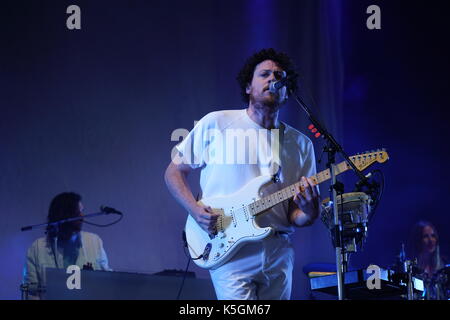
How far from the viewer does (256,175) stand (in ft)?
10.3

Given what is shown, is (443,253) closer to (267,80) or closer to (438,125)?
(438,125)

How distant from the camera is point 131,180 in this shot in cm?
468

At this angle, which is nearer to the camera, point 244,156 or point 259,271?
point 259,271

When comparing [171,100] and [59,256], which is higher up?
[171,100]

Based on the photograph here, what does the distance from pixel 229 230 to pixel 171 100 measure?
2039 mm

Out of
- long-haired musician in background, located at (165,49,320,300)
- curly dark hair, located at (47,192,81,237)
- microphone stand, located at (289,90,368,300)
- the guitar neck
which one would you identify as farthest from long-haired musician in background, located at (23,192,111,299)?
microphone stand, located at (289,90,368,300)

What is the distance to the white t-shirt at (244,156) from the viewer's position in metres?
3.12

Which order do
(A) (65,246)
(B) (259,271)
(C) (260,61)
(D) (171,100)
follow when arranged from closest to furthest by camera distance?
(B) (259,271) → (C) (260,61) → (A) (65,246) → (D) (171,100)

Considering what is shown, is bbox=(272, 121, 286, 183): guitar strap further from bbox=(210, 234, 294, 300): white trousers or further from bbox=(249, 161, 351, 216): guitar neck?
bbox=(210, 234, 294, 300): white trousers

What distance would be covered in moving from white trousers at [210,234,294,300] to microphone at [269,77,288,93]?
82 cm

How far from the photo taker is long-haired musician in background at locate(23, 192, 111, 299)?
14.4ft

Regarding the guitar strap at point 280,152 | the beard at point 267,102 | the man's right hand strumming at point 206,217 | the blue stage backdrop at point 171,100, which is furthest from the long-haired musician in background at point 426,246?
the man's right hand strumming at point 206,217

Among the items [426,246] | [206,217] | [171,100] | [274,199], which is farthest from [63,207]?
[426,246]

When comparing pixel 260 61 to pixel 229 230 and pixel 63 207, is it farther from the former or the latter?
pixel 63 207
